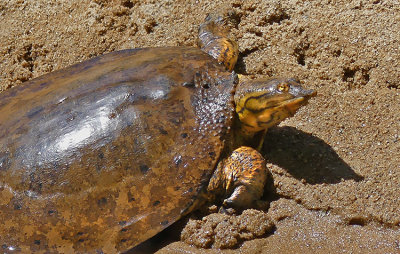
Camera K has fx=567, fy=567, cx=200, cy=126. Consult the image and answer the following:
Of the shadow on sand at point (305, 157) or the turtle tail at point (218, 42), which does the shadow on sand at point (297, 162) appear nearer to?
the shadow on sand at point (305, 157)

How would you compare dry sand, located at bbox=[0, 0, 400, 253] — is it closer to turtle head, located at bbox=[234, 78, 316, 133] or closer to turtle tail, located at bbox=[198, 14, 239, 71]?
turtle tail, located at bbox=[198, 14, 239, 71]

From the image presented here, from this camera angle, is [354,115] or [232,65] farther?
[232,65]

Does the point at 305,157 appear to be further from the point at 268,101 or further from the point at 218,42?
the point at 218,42

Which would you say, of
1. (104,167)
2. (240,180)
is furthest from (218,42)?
→ (104,167)

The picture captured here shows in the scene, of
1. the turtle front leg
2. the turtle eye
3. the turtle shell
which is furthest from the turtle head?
the turtle front leg

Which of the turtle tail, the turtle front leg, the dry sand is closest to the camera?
the dry sand

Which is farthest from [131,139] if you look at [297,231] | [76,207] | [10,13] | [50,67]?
[10,13]

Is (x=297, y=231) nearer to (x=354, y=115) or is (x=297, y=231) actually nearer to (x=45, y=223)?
(x=354, y=115)
